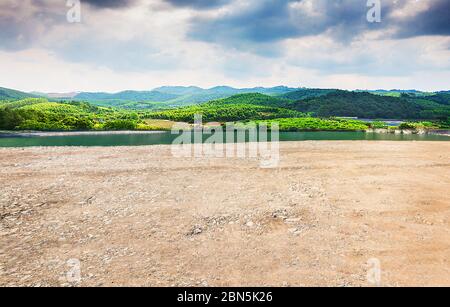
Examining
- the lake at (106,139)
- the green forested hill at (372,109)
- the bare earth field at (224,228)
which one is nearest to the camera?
the bare earth field at (224,228)

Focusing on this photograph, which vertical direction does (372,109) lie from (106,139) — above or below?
above

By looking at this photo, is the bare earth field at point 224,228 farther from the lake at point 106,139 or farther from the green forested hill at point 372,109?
the green forested hill at point 372,109

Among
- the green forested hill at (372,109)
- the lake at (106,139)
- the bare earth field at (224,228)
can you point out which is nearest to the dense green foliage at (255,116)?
the green forested hill at (372,109)

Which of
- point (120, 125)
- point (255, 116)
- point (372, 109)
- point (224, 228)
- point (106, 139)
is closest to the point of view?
point (224, 228)

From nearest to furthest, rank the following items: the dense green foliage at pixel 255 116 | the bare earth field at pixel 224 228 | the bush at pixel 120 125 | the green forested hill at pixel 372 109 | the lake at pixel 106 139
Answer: the bare earth field at pixel 224 228
the lake at pixel 106 139
the dense green foliage at pixel 255 116
the bush at pixel 120 125
the green forested hill at pixel 372 109

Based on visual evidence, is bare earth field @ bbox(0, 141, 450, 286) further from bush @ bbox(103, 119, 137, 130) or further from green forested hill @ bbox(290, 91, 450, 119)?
green forested hill @ bbox(290, 91, 450, 119)

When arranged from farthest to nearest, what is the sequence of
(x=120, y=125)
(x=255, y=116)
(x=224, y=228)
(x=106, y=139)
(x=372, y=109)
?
(x=372, y=109), (x=255, y=116), (x=120, y=125), (x=106, y=139), (x=224, y=228)

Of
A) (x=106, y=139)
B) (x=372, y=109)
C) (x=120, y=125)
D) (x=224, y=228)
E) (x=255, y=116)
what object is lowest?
(x=224, y=228)

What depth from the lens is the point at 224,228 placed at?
14203mm

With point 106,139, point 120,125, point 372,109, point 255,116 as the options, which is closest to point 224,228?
point 106,139

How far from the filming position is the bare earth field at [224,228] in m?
10.3

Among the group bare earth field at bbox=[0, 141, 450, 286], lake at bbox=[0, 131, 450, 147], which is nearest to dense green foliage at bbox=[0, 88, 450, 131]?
lake at bbox=[0, 131, 450, 147]

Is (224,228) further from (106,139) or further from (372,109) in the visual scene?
(372,109)
